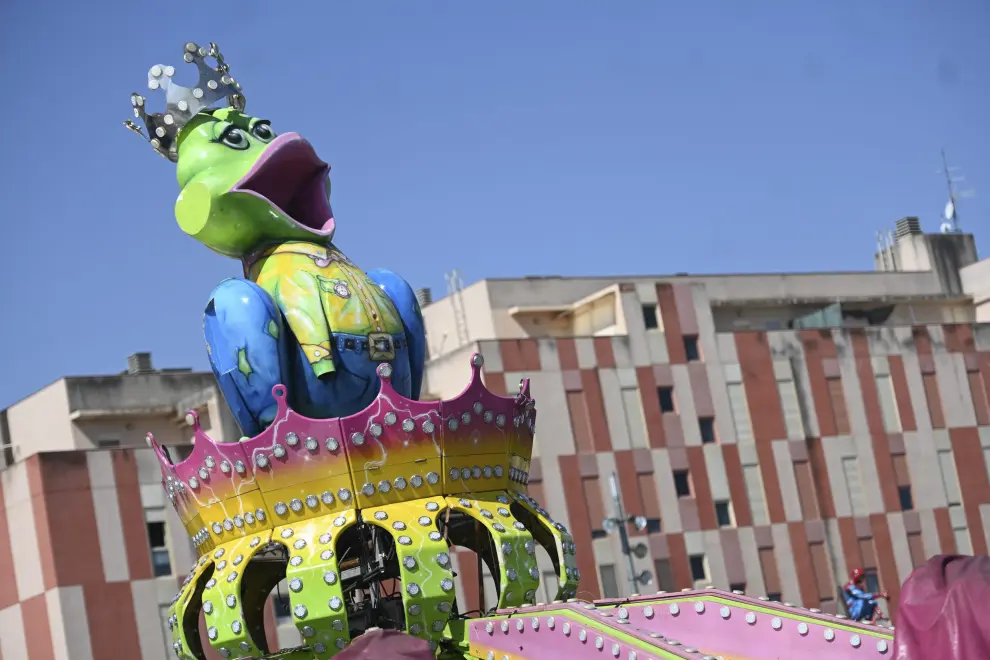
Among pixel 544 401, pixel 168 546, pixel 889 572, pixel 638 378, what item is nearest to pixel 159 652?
pixel 168 546

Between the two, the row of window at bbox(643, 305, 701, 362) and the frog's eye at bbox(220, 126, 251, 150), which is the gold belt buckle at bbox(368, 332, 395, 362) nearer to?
the frog's eye at bbox(220, 126, 251, 150)

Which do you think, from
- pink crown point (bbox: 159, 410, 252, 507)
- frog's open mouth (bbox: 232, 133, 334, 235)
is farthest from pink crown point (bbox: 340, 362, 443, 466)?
frog's open mouth (bbox: 232, 133, 334, 235)

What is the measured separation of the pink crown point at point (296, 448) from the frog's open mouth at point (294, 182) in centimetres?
207

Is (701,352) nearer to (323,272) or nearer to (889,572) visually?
(889,572)

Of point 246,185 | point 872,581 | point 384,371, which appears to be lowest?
point 872,581

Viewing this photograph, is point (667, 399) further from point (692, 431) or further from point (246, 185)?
point (246, 185)

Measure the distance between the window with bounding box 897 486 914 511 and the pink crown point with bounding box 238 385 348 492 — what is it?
39.8 meters

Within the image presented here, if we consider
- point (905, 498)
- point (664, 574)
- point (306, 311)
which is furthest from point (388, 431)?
point (905, 498)

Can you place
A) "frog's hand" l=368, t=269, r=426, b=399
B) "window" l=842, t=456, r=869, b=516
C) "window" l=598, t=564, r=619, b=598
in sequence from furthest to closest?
1. "window" l=842, t=456, r=869, b=516
2. "window" l=598, t=564, r=619, b=598
3. "frog's hand" l=368, t=269, r=426, b=399

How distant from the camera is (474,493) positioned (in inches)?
578

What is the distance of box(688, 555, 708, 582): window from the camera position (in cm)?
4831

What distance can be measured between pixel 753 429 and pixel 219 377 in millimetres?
36698

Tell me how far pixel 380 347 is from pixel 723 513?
3545 cm

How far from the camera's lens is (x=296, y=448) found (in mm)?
14164
